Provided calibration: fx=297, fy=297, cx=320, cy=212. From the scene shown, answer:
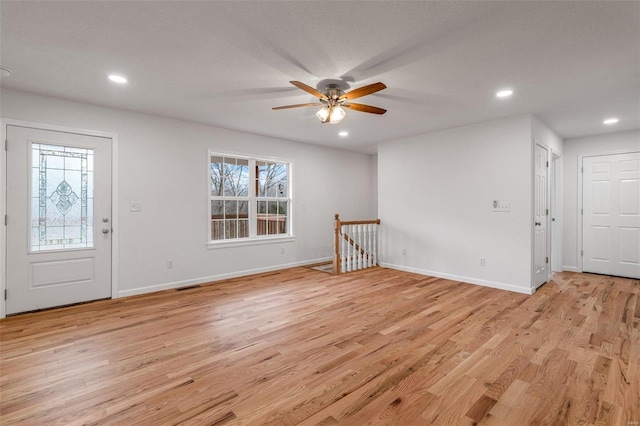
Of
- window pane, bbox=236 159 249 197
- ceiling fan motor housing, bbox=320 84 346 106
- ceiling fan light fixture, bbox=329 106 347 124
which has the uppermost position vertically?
ceiling fan motor housing, bbox=320 84 346 106

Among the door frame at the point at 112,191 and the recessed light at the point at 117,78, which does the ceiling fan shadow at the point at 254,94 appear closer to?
the recessed light at the point at 117,78

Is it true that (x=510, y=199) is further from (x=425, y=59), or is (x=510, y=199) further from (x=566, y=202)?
(x=425, y=59)

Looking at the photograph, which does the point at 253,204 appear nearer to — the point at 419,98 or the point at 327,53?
the point at 419,98

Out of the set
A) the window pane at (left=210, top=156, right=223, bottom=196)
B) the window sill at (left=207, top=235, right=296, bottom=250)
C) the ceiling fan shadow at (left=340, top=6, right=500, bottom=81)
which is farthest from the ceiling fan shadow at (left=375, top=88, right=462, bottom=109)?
the window sill at (left=207, top=235, right=296, bottom=250)

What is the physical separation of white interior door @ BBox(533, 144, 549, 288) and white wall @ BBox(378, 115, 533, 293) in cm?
28

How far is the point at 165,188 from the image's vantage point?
4395mm

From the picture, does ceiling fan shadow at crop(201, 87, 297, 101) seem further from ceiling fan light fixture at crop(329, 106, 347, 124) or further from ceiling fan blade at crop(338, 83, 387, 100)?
ceiling fan blade at crop(338, 83, 387, 100)

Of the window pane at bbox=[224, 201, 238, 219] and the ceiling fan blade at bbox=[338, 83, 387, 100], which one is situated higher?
the ceiling fan blade at bbox=[338, 83, 387, 100]

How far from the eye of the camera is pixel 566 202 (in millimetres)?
5613

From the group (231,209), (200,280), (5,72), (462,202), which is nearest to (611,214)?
(462,202)

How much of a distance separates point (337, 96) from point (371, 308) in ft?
7.94

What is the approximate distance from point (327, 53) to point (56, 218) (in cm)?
370

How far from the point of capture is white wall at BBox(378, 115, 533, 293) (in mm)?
4242

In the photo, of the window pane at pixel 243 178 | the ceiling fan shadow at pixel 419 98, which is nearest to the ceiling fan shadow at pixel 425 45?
the ceiling fan shadow at pixel 419 98
